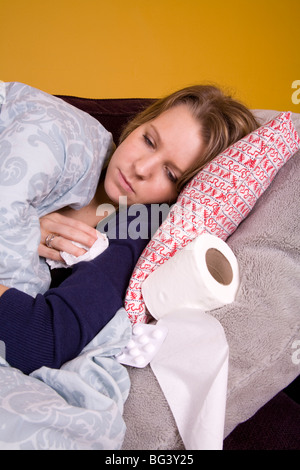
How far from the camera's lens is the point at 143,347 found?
83 cm

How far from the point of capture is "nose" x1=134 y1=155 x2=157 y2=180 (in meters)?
1.09

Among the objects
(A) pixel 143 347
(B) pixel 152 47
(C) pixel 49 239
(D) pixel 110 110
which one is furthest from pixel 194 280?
(B) pixel 152 47

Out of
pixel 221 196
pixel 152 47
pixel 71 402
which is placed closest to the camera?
pixel 71 402

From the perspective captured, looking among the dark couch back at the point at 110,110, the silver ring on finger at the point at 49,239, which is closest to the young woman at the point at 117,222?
the silver ring on finger at the point at 49,239

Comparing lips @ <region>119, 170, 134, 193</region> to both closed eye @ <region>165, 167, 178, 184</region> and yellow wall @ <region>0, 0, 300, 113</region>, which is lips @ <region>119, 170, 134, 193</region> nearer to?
closed eye @ <region>165, 167, 178, 184</region>

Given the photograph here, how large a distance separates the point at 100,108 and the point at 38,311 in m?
0.86

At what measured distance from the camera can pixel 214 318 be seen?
83 centimetres

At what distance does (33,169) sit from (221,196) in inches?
15.6

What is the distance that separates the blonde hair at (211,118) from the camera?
44.8 inches

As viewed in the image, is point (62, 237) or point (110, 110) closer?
point (62, 237)

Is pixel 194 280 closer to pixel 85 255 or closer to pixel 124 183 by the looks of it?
pixel 85 255

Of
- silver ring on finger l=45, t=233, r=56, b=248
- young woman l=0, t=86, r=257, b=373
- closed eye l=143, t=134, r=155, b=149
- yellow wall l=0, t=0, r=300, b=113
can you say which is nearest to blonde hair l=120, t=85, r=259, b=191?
young woman l=0, t=86, r=257, b=373

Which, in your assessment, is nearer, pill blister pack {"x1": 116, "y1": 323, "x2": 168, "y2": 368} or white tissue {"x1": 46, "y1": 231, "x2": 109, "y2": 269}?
pill blister pack {"x1": 116, "y1": 323, "x2": 168, "y2": 368}
